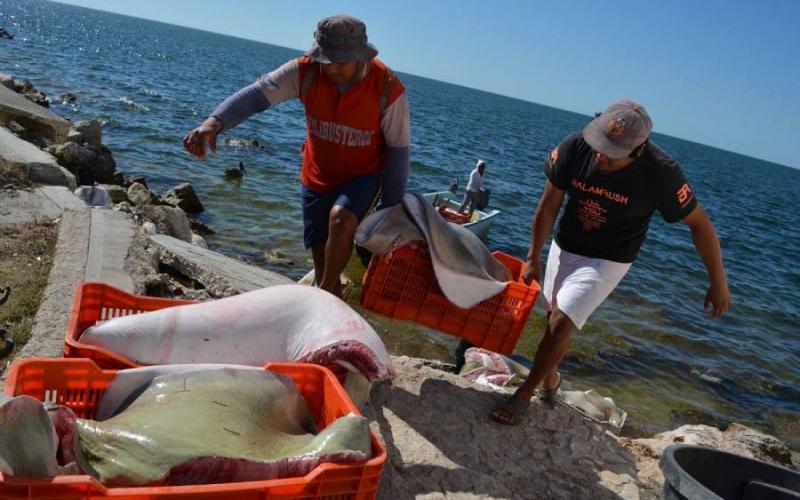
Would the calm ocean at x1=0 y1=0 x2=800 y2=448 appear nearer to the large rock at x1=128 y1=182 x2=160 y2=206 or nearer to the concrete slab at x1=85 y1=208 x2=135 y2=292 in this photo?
the large rock at x1=128 y1=182 x2=160 y2=206

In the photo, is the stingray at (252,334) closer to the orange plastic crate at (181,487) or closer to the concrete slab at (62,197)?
the orange plastic crate at (181,487)

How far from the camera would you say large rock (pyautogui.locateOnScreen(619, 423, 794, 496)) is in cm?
431

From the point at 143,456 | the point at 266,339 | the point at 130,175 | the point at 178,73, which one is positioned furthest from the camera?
the point at 178,73

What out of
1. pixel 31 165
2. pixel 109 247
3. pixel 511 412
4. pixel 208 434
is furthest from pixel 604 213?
pixel 31 165

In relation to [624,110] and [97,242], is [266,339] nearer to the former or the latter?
[624,110]

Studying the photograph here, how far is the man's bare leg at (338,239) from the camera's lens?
13.6 ft

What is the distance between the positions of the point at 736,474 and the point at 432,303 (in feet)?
6.13

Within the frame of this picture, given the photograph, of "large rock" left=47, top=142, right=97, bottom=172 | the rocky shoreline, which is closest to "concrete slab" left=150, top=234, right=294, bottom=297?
the rocky shoreline

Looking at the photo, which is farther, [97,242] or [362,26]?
[97,242]

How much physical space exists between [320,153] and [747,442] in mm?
4344

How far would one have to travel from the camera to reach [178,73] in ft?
164

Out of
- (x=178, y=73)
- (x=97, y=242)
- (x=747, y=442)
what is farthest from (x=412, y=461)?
(x=178, y=73)

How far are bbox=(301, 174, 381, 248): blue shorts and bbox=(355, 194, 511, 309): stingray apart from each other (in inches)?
10.1

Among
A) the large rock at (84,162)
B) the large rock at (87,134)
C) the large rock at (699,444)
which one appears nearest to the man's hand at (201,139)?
the large rock at (699,444)
